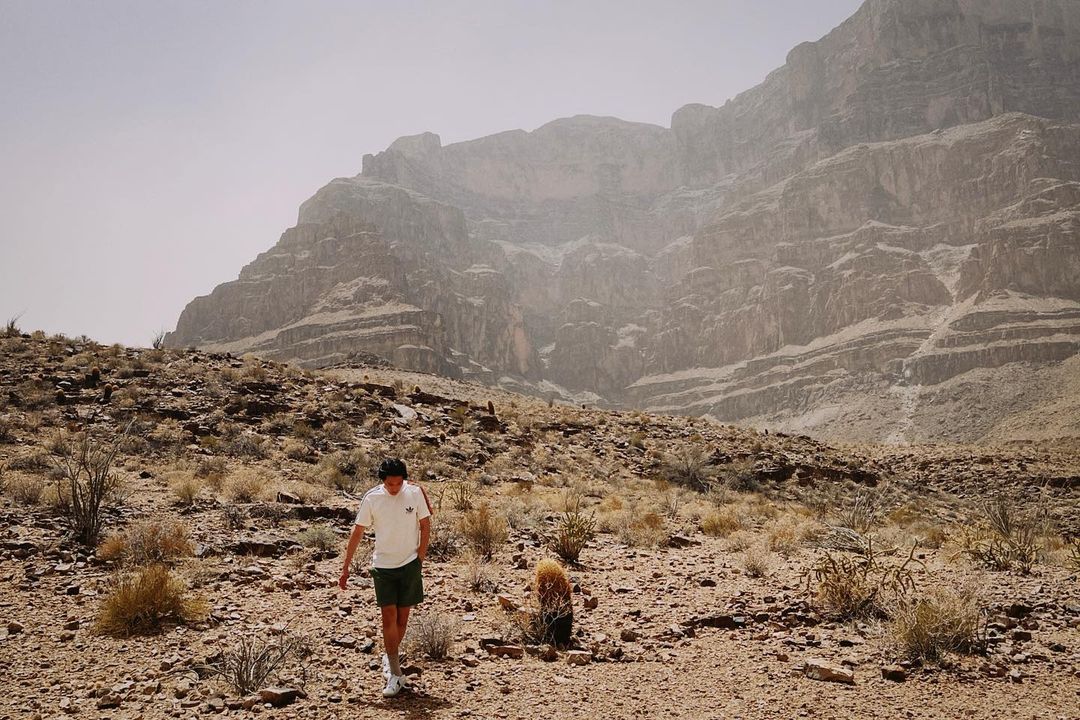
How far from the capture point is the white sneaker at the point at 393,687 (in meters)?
5.03

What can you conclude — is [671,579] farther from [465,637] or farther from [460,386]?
[460,386]

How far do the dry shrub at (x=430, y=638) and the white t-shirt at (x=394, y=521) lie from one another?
29.2 inches

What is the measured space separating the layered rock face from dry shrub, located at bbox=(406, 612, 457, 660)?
99.2 metres

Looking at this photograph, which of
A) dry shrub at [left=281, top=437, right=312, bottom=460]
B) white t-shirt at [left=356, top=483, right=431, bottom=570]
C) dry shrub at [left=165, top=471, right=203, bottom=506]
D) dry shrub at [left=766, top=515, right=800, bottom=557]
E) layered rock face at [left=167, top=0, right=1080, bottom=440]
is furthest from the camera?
layered rock face at [left=167, top=0, right=1080, bottom=440]

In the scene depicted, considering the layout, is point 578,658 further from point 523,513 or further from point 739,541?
point 523,513

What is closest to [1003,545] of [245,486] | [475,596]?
[475,596]

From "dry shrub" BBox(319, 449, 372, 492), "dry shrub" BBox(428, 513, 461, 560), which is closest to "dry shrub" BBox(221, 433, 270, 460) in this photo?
"dry shrub" BBox(319, 449, 372, 492)

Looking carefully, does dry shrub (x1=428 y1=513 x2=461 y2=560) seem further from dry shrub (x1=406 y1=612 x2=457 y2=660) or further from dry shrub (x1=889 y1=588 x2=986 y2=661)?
dry shrub (x1=889 y1=588 x2=986 y2=661)

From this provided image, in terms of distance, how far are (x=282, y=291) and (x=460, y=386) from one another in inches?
4925

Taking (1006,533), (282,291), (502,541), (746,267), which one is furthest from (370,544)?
(746,267)

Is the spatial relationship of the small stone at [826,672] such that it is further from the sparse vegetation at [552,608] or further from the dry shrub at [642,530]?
the dry shrub at [642,530]

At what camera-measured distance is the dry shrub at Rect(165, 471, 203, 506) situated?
1134cm

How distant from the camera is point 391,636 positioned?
5.36 meters

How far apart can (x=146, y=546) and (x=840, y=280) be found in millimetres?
156194
